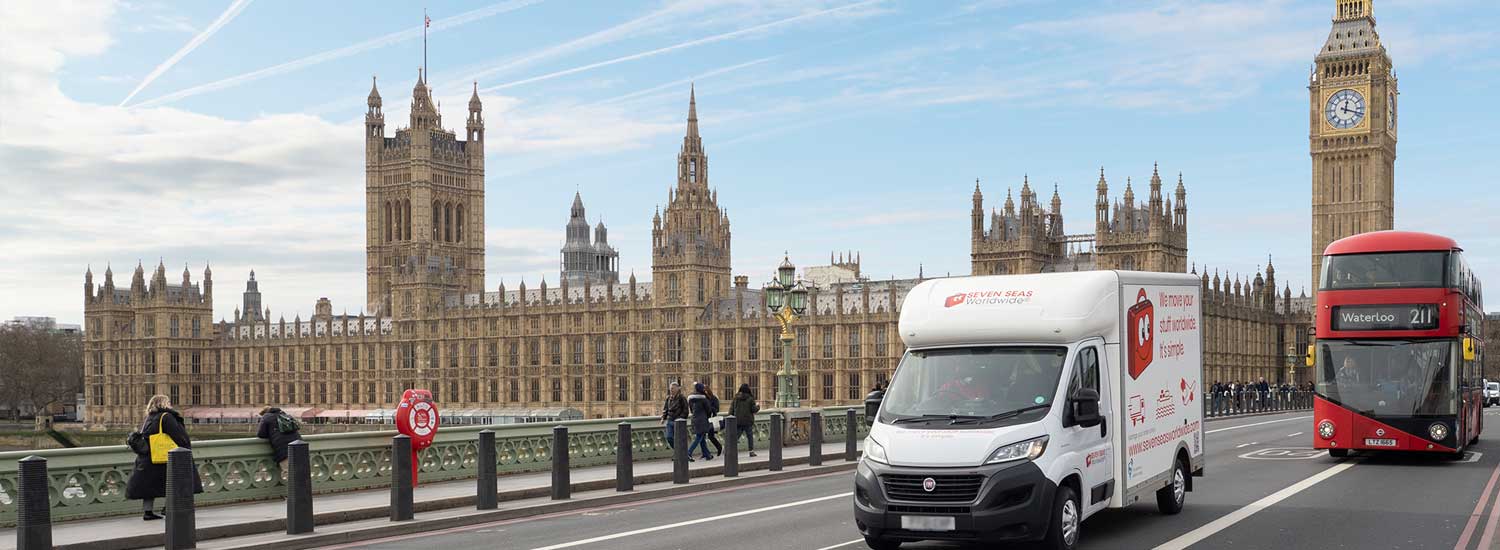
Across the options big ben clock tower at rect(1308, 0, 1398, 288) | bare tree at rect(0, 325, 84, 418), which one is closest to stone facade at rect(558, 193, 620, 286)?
bare tree at rect(0, 325, 84, 418)

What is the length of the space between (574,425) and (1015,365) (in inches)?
507

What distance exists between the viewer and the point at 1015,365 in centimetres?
1403

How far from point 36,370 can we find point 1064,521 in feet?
441

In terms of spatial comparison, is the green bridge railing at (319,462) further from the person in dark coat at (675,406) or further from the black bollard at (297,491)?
the black bollard at (297,491)

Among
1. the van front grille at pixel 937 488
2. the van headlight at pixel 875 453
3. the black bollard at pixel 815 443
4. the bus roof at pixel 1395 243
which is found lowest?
the black bollard at pixel 815 443

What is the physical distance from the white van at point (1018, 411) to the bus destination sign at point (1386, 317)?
32.7ft

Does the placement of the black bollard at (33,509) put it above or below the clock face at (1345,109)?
below

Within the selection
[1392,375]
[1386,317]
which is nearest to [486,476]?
[1386,317]

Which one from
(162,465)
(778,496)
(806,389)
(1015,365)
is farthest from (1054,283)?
(806,389)

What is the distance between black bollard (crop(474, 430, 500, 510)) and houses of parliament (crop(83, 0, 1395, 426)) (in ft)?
223

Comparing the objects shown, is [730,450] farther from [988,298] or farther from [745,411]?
[988,298]

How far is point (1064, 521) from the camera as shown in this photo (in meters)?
13.4

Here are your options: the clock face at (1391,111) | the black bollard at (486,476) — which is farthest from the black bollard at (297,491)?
the clock face at (1391,111)

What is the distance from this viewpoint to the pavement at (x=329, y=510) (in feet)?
51.4
